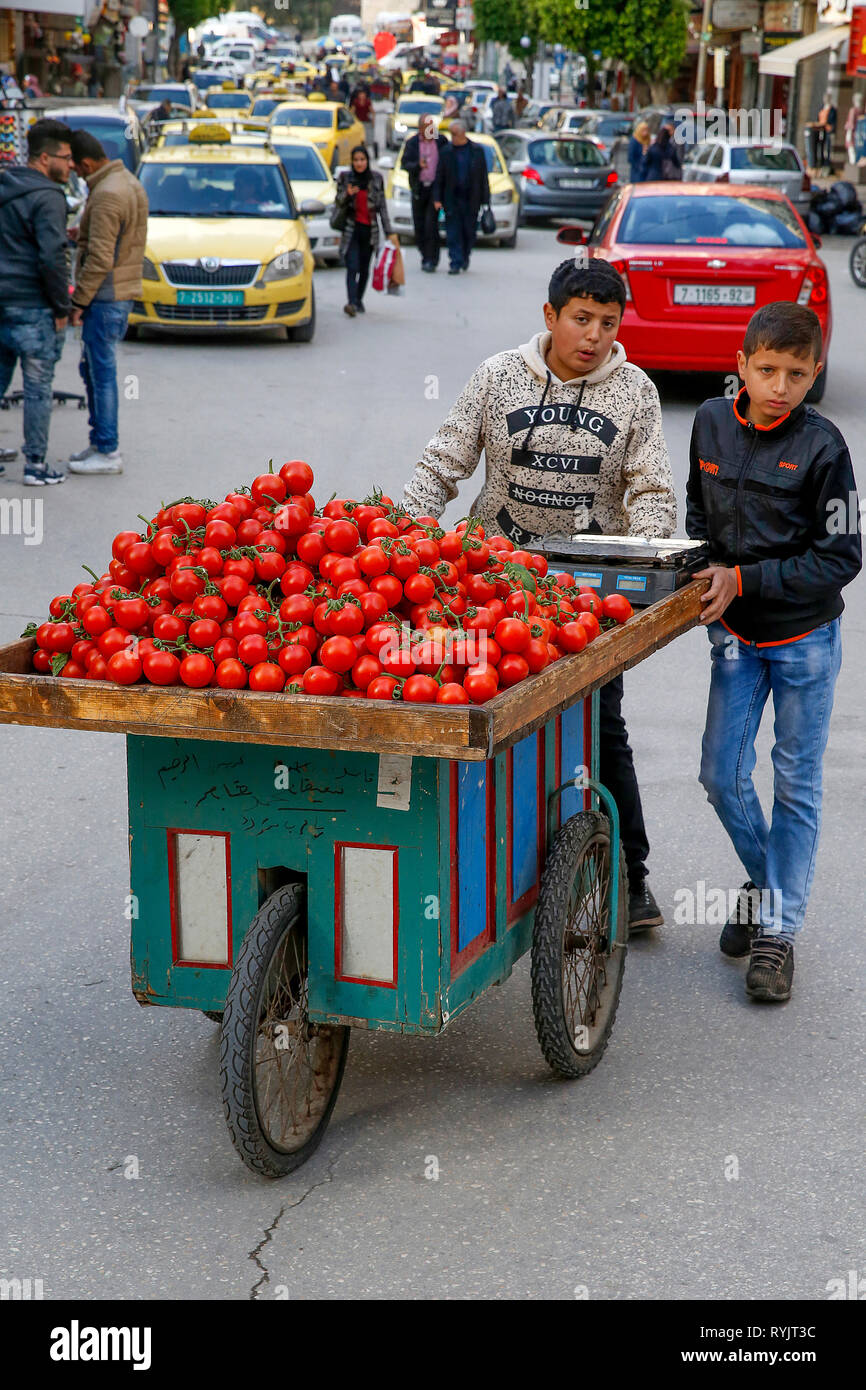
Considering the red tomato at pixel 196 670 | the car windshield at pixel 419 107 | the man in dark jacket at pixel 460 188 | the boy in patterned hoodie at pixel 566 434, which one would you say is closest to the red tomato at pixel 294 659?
the red tomato at pixel 196 670

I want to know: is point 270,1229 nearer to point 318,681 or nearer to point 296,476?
point 318,681

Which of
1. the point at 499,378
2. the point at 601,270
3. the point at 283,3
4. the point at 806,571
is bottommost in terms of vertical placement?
the point at 806,571

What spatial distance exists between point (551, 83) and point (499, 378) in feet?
239

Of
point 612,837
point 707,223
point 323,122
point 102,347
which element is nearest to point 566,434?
point 612,837

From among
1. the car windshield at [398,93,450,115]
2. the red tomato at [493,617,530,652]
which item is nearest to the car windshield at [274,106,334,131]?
the car windshield at [398,93,450,115]

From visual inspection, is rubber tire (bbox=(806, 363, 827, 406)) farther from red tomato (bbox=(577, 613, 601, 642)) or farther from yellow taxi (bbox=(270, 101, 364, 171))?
yellow taxi (bbox=(270, 101, 364, 171))

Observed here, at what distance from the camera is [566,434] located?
4.50 metres

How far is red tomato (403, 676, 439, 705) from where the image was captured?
3.24m

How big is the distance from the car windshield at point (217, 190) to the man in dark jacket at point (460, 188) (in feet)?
15.8

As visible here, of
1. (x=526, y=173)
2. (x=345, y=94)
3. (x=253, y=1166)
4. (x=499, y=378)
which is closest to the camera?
(x=253, y=1166)

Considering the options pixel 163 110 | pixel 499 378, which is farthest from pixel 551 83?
pixel 499 378

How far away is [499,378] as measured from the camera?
14.9 feet

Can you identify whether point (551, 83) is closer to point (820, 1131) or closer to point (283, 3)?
point (283, 3)
